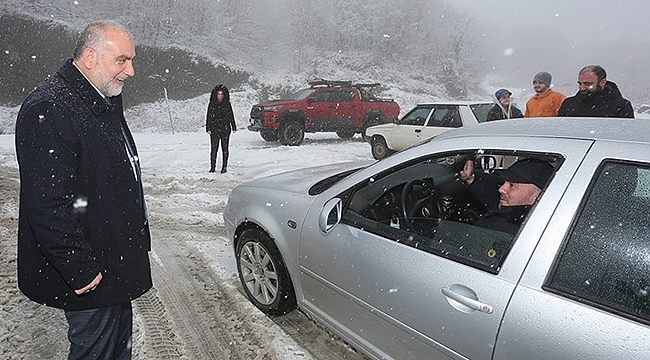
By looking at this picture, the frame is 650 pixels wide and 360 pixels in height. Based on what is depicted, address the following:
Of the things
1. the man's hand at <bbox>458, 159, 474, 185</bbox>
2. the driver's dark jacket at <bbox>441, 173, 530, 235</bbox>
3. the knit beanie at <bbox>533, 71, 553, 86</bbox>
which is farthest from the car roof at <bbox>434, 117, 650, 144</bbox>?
the knit beanie at <bbox>533, 71, 553, 86</bbox>

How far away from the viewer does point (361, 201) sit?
247 cm

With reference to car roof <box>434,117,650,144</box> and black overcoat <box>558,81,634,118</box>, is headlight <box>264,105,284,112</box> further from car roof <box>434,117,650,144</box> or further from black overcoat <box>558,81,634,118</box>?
car roof <box>434,117,650,144</box>

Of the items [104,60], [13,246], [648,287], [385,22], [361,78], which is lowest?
[13,246]

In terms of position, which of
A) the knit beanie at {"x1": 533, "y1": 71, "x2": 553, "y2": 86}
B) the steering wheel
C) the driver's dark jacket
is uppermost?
the knit beanie at {"x1": 533, "y1": 71, "x2": 553, "y2": 86}

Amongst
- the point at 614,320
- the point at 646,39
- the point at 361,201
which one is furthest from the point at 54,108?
the point at 646,39

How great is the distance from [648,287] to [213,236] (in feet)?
14.2

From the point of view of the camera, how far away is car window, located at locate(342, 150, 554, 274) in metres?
1.88

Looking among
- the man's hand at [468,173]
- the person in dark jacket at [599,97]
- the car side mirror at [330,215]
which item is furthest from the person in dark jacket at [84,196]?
the person in dark jacket at [599,97]

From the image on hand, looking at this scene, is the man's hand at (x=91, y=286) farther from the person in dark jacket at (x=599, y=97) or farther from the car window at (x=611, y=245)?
the person in dark jacket at (x=599, y=97)

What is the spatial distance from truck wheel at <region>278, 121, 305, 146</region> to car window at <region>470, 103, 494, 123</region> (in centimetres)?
580

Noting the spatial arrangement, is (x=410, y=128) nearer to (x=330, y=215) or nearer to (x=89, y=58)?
(x=330, y=215)

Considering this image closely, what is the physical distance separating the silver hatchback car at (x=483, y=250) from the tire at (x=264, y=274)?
0.15ft

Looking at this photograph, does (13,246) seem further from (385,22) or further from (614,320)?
(385,22)

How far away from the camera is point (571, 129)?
1.88m
